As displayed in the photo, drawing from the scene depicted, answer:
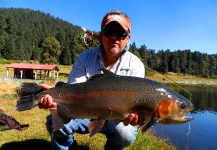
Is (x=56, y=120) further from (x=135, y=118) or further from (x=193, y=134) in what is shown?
(x=193, y=134)

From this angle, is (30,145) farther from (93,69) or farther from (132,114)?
(132,114)

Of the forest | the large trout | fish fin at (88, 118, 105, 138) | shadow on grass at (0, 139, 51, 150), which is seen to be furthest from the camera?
the forest

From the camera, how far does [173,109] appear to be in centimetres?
365

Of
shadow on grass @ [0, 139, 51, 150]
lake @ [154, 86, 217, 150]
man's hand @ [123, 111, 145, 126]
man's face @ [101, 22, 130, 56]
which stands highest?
man's face @ [101, 22, 130, 56]

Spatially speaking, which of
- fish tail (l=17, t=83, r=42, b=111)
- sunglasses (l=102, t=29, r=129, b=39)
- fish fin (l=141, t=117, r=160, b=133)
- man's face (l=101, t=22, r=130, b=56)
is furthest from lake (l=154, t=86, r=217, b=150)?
fish tail (l=17, t=83, r=42, b=111)

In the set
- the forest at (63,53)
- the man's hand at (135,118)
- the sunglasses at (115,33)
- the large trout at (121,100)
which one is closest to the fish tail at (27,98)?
the large trout at (121,100)

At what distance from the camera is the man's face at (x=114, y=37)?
4582 millimetres

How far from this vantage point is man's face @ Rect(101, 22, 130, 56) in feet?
15.0

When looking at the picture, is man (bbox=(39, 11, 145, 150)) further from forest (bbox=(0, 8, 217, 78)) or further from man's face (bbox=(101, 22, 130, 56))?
forest (bbox=(0, 8, 217, 78))

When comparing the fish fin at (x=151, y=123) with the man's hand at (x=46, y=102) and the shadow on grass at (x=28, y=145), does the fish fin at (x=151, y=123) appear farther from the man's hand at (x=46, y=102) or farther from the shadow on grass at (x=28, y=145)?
the shadow on grass at (x=28, y=145)

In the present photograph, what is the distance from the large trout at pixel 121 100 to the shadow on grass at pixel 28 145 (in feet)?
7.90

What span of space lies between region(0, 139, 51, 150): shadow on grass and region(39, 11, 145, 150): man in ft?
4.18

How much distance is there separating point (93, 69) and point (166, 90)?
65.5 inches

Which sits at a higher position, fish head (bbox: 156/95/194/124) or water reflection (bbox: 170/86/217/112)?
fish head (bbox: 156/95/194/124)
